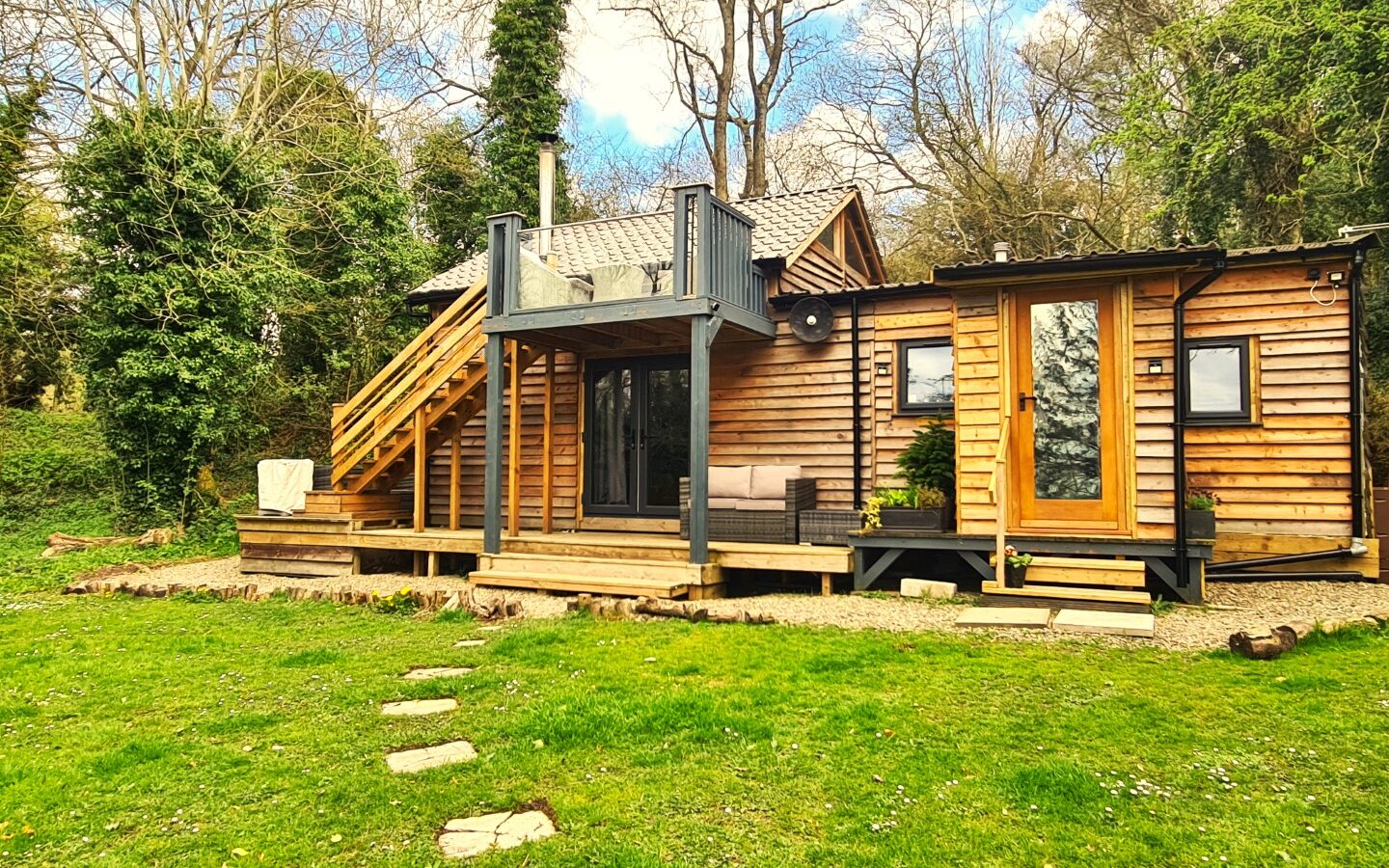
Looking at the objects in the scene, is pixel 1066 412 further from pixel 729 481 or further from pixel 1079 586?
pixel 729 481

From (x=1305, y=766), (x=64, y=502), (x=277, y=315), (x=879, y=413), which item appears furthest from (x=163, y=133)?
(x=1305, y=766)

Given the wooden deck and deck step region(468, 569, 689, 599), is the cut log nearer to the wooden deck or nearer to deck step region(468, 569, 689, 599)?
the wooden deck

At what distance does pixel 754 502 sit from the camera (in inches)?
355

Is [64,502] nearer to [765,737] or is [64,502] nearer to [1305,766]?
[765,737]

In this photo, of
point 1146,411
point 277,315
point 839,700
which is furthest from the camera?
point 277,315

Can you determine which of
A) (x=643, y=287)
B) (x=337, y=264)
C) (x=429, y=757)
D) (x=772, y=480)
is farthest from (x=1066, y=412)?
(x=337, y=264)

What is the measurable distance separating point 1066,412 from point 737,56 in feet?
56.6

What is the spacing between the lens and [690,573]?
798cm

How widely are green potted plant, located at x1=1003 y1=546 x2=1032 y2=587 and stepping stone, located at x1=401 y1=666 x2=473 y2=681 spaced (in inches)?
174

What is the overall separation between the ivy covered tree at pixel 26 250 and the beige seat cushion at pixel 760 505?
11305 mm

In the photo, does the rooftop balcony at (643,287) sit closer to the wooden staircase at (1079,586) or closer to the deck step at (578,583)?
the deck step at (578,583)

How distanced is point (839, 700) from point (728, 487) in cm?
490

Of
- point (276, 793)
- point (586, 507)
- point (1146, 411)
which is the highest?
point (1146, 411)

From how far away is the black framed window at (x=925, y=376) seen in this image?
9.04 meters
